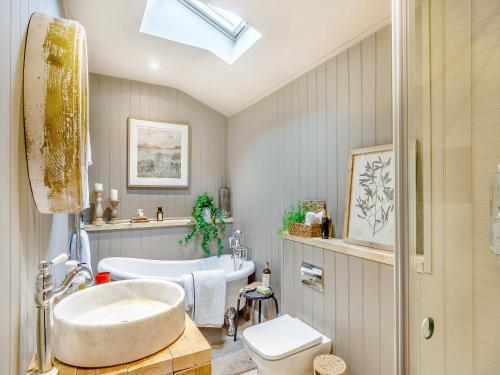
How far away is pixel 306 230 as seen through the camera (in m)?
2.04

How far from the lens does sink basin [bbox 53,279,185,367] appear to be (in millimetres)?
823

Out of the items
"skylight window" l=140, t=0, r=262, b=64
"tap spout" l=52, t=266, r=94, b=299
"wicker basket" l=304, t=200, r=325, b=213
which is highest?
"skylight window" l=140, t=0, r=262, b=64

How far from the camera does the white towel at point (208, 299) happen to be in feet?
7.79

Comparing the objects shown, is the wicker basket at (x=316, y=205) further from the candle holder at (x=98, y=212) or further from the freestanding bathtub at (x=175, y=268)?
the candle holder at (x=98, y=212)

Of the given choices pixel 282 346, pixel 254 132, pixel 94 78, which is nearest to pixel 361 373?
pixel 282 346

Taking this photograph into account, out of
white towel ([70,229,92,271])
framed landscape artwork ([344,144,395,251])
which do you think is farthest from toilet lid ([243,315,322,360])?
white towel ([70,229,92,271])

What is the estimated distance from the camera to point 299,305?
209cm

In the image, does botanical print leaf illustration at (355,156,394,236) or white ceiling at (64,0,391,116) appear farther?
white ceiling at (64,0,391,116)

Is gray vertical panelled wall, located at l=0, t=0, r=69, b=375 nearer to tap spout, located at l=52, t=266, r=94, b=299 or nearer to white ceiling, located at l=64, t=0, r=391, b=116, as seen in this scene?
tap spout, located at l=52, t=266, r=94, b=299

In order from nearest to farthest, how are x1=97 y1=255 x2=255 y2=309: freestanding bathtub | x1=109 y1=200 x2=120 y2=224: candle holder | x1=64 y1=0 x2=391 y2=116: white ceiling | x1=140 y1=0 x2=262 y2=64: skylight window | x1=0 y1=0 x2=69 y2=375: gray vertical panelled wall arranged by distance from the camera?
x1=0 y1=0 x2=69 y2=375: gray vertical panelled wall
x1=64 y1=0 x2=391 y2=116: white ceiling
x1=140 y1=0 x2=262 y2=64: skylight window
x1=97 y1=255 x2=255 y2=309: freestanding bathtub
x1=109 y1=200 x2=120 y2=224: candle holder

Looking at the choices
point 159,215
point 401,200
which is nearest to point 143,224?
point 159,215

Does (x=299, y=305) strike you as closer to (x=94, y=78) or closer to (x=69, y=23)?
(x=69, y=23)

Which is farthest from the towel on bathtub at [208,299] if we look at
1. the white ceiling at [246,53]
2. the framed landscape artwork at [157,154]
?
the white ceiling at [246,53]

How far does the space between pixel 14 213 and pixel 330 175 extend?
185 cm
